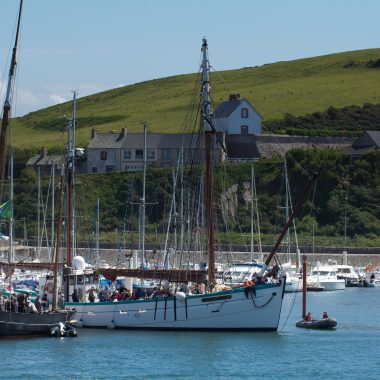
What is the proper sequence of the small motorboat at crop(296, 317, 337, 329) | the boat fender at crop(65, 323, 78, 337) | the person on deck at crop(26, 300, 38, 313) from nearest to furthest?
the person on deck at crop(26, 300, 38, 313), the boat fender at crop(65, 323, 78, 337), the small motorboat at crop(296, 317, 337, 329)

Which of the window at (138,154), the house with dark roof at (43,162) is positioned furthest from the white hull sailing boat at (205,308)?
the house with dark roof at (43,162)

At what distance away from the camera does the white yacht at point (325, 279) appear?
101 m

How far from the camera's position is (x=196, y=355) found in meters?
52.3

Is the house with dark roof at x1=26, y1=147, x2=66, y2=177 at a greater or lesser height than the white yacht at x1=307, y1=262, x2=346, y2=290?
greater

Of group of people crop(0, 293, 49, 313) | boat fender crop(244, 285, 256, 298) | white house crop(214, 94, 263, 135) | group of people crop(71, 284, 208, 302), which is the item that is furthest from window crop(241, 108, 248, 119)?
group of people crop(0, 293, 49, 313)

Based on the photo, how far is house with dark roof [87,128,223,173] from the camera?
146125mm

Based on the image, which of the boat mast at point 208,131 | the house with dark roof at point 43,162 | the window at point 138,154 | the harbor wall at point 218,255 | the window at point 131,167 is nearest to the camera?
the boat mast at point 208,131

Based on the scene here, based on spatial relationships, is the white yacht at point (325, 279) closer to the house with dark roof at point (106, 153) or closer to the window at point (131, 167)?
the window at point (131, 167)

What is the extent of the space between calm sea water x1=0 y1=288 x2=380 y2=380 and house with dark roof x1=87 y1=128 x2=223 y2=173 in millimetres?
83452

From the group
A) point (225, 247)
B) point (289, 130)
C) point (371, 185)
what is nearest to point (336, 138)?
point (289, 130)

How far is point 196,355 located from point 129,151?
98.7 m

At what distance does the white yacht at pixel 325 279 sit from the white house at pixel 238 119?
50.7 meters

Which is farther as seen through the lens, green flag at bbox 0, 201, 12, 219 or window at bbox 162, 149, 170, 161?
window at bbox 162, 149, 170, 161

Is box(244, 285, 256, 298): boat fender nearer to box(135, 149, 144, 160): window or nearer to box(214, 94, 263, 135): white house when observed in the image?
box(135, 149, 144, 160): window
